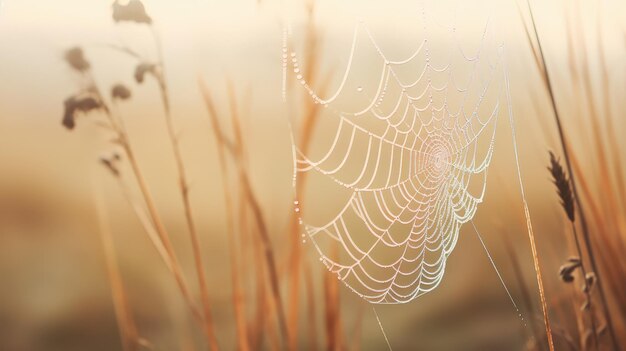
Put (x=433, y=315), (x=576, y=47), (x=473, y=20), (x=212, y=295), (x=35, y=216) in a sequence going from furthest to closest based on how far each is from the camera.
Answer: (x=576, y=47) → (x=473, y=20) → (x=433, y=315) → (x=212, y=295) → (x=35, y=216)

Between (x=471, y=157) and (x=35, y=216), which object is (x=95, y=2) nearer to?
(x=35, y=216)

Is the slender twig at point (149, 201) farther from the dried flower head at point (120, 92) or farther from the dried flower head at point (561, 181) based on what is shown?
the dried flower head at point (561, 181)

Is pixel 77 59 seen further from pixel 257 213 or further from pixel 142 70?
pixel 257 213

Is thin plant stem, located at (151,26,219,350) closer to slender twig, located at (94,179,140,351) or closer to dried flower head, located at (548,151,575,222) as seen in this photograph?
slender twig, located at (94,179,140,351)

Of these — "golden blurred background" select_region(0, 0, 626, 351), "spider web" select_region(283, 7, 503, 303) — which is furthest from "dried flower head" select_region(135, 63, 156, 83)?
"spider web" select_region(283, 7, 503, 303)

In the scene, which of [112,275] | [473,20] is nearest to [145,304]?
[112,275]
